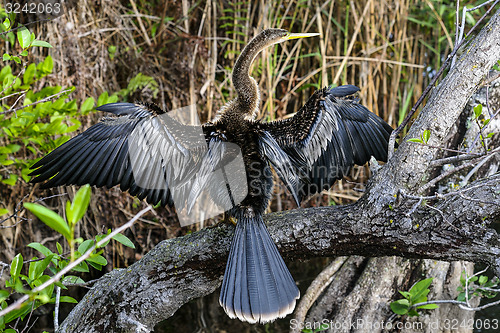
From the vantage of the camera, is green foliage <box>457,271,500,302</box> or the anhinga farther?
green foliage <box>457,271,500,302</box>

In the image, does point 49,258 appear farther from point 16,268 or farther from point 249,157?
point 249,157

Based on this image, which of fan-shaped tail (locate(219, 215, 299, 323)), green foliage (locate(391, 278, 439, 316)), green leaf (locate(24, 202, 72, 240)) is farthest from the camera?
green foliage (locate(391, 278, 439, 316))

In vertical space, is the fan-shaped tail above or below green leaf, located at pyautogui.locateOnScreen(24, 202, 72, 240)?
below

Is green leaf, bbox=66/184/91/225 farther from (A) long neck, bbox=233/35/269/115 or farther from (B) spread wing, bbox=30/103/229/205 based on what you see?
(A) long neck, bbox=233/35/269/115

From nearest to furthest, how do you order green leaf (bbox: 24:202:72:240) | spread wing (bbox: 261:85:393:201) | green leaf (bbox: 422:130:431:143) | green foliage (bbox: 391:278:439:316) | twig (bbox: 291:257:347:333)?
green leaf (bbox: 24:202:72:240), green leaf (bbox: 422:130:431:143), spread wing (bbox: 261:85:393:201), green foliage (bbox: 391:278:439:316), twig (bbox: 291:257:347:333)

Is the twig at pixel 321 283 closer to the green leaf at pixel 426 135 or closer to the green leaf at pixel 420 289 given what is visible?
the green leaf at pixel 420 289

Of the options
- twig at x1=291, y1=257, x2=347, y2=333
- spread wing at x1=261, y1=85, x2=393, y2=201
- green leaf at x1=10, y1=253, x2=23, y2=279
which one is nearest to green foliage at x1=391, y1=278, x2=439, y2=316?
twig at x1=291, y1=257, x2=347, y2=333

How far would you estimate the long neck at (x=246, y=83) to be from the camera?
229 centimetres

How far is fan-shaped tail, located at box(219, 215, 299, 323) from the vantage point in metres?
1.67

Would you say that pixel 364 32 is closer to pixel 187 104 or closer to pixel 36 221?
pixel 187 104

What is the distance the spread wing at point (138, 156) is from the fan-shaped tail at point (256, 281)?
0.33 meters

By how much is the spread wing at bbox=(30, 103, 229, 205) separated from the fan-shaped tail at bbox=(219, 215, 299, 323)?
0.33 metres

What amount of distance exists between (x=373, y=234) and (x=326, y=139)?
0.56m

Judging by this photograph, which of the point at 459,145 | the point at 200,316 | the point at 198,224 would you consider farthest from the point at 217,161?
the point at 200,316
